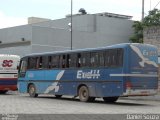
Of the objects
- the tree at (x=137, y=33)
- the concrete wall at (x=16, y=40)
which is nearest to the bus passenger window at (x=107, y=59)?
the concrete wall at (x=16, y=40)

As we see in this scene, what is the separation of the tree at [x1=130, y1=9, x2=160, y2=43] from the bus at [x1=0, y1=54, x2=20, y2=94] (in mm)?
36353

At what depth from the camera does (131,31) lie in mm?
75875

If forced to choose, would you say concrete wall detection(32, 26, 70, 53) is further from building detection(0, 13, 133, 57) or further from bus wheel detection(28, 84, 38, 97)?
bus wheel detection(28, 84, 38, 97)

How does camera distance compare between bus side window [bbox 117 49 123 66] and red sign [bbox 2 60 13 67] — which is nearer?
bus side window [bbox 117 49 123 66]

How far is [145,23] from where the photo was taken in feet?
247

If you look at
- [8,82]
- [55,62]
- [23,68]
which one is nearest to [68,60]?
[55,62]

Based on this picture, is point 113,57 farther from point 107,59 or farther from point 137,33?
point 137,33

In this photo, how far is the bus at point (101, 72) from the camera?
24359 millimetres

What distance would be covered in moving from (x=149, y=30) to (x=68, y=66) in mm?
8416

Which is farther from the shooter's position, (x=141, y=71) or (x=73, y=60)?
(x=73, y=60)

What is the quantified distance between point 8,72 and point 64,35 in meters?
27.0

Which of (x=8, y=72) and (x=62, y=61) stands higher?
(x=62, y=61)

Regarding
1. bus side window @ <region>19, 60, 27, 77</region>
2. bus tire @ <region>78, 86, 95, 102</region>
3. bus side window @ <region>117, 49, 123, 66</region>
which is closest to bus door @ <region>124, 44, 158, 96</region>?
bus side window @ <region>117, 49, 123, 66</region>

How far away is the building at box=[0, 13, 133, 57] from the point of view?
6006 centimetres
